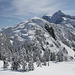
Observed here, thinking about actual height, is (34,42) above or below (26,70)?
above

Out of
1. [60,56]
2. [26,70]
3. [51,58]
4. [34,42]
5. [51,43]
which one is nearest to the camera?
[26,70]

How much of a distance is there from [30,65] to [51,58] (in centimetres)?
8013

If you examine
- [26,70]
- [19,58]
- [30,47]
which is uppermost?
[30,47]

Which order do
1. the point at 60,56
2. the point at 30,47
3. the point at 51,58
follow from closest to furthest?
1. the point at 60,56
2. the point at 51,58
3. the point at 30,47

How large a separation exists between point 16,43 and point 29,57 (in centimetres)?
13267

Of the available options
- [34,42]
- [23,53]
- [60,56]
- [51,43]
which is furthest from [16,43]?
[23,53]

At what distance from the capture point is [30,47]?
16675 centimetres

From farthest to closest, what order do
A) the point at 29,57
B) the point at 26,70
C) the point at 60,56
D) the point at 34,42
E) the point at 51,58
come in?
the point at 34,42 < the point at 51,58 < the point at 60,56 < the point at 29,57 < the point at 26,70

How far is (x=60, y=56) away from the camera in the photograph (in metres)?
132

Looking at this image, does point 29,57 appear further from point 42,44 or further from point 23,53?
point 42,44

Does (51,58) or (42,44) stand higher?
(42,44)

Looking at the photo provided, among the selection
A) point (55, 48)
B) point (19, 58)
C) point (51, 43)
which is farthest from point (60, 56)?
point (19, 58)

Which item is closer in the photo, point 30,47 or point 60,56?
point 60,56

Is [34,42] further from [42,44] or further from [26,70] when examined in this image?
[26,70]
